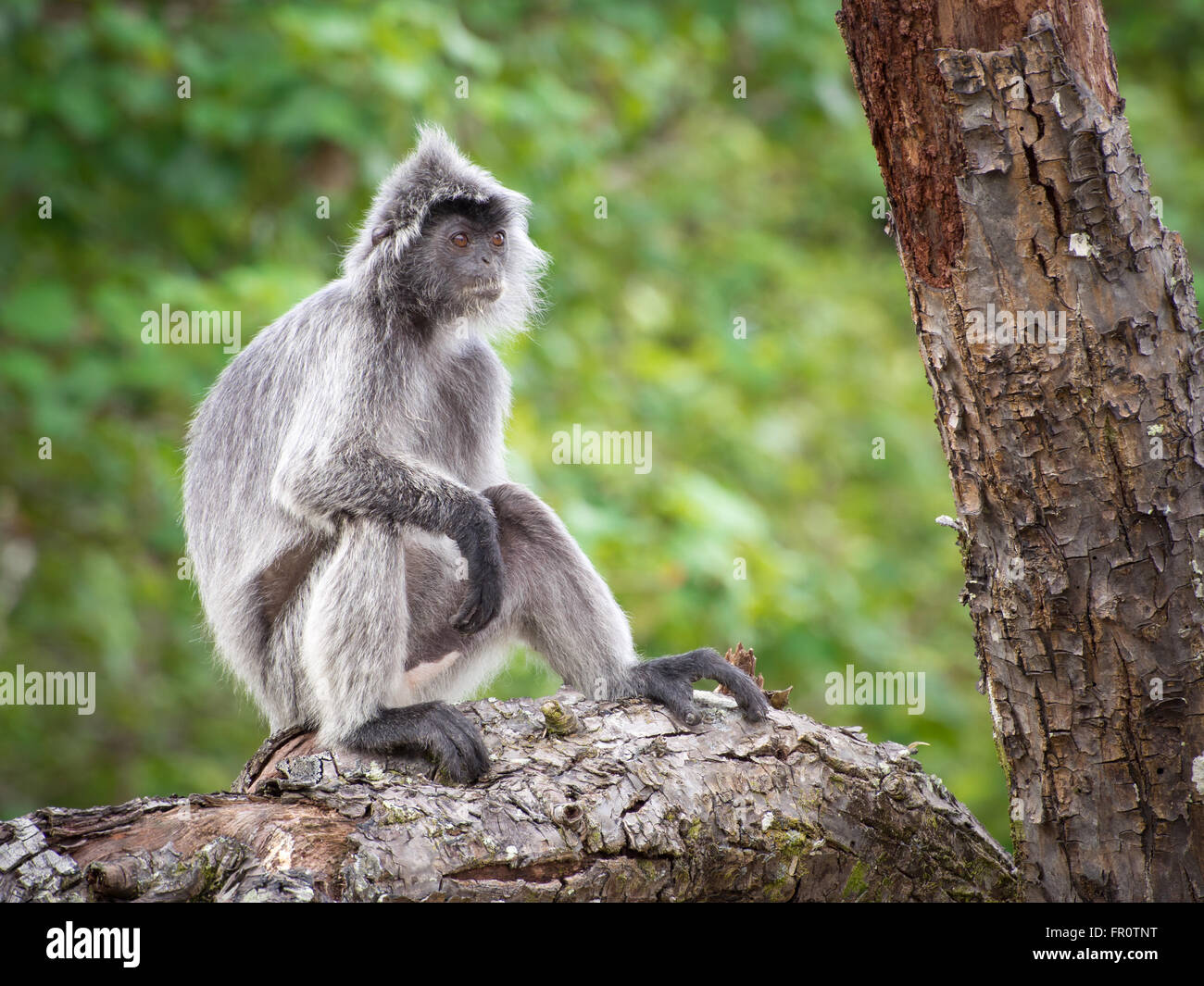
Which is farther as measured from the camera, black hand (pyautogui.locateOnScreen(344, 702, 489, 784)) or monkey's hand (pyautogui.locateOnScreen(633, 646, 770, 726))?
monkey's hand (pyautogui.locateOnScreen(633, 646, 770, 726))

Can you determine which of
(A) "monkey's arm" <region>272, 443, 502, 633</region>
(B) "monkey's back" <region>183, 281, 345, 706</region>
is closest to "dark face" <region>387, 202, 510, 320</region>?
(B) "monkey's back" <region>183, 281, 345, 706</region>

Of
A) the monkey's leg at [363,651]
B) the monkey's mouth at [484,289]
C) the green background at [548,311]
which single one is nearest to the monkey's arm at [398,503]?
the monkey's leg at [363,651]

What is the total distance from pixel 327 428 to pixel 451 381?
1.06m

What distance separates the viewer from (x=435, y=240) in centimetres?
634

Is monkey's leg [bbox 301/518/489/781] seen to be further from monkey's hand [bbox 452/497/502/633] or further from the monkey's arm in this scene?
monkey's hand [bbox 452/497/502/633]

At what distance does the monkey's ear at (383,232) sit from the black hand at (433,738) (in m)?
2.69

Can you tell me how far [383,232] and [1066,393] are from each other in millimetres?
3887

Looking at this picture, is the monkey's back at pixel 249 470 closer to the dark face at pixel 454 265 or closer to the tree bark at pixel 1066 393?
the dark face at pixel 454 265

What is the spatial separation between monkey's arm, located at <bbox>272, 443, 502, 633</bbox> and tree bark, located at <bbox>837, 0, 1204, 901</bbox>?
7.86 feet

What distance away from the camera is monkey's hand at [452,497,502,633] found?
5.62 meters

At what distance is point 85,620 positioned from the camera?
9008mm

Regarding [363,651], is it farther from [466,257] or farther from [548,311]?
[548,311]

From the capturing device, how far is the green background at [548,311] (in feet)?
28.0
